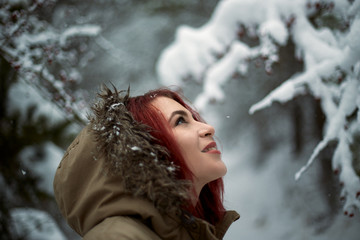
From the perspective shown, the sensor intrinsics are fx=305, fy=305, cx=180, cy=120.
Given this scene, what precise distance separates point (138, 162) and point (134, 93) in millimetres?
1586

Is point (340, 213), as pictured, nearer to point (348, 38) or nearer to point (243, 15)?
point (348, 38)

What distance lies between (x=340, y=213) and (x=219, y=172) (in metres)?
1.37

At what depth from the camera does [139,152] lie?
1.09 m

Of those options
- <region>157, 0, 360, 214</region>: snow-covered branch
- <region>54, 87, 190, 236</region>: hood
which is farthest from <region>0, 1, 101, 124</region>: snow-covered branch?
<region>54, 87, 190, 236</region>: hood

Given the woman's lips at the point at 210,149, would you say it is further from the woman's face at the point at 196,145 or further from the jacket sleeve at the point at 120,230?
the jacket sleeve at the point at 120,230

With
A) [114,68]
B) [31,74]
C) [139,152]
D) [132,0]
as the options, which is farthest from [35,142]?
[139,152]

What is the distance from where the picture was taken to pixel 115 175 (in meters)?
1.12

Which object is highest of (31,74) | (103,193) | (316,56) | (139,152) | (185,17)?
(185,17)

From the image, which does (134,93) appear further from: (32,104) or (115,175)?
(115,175)

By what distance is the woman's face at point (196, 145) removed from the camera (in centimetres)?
125

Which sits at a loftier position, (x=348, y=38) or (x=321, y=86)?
(x=348, y=38)

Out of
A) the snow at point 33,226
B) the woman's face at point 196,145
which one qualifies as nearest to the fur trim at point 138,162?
the woman's face at point 196,145

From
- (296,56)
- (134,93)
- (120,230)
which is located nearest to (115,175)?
(120,230)

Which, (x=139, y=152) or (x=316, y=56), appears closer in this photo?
(x=139, y=152)
